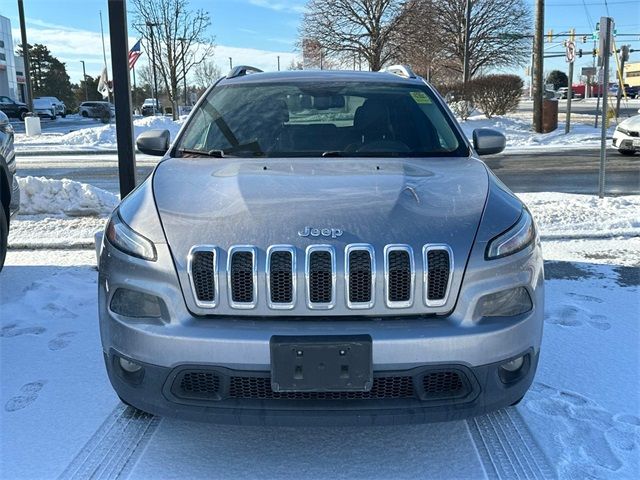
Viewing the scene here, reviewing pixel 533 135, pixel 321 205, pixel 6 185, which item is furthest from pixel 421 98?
pixel 533 135

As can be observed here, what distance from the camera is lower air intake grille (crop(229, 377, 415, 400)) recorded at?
2.30 metres

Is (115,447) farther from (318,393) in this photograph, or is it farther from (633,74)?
(633,74)

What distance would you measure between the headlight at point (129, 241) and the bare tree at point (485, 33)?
1323 inches

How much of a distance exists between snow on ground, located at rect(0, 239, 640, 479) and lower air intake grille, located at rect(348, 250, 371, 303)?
2.53 feet

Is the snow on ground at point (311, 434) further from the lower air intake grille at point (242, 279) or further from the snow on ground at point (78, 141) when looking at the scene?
the snow on ground at point (78, 141)

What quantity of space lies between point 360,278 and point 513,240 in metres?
0.68

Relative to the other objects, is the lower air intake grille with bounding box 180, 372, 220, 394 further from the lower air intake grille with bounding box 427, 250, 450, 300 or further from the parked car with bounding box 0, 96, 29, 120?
the parked car with bounding box 0, 96, 29, 120

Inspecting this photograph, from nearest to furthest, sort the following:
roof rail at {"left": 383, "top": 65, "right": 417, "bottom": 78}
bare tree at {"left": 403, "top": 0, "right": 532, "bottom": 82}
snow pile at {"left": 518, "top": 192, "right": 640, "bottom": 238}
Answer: roof rail at {"left": 383, "top": 65, "right": 417, "bottom": 78}, snow pile at {"left": 518, "top": 192, "right": 640, "bottom": 238}, bare tree at {"left": 403, "top": 0, "right": 532, "bottom": 82}

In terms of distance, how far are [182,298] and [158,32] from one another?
30.6m

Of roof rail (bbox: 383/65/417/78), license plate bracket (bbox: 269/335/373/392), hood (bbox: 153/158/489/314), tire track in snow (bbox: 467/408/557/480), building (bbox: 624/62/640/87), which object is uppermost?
building (bbox: 624/62/640/87)

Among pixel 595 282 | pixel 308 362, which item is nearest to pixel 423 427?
pixel 308 362

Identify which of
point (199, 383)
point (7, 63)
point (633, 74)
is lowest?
point (199, 383)

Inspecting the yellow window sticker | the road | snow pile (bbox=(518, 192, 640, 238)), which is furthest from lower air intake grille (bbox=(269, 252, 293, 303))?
the road

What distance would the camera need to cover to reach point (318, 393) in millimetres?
2316
